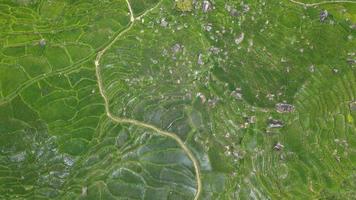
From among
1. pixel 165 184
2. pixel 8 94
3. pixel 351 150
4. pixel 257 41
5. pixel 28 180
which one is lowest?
pixel 28 180

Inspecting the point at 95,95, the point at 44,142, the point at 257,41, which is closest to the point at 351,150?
the point at 257,41

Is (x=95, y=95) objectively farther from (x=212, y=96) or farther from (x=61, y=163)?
(x=212, y=96)

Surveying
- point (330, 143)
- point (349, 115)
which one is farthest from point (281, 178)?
point (349, 115)

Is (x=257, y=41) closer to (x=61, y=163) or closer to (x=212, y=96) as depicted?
Answer: (x=212, y=96)

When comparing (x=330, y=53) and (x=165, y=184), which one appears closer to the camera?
(x=165, y=184)

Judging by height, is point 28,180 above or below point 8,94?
below

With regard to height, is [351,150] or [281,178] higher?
[351,150]

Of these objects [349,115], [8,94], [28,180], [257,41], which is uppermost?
[257,41]
